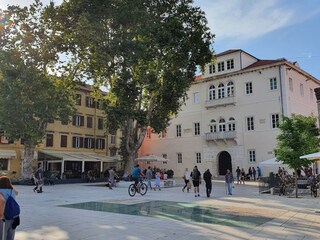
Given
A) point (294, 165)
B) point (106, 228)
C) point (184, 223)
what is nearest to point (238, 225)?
point (184, 223)

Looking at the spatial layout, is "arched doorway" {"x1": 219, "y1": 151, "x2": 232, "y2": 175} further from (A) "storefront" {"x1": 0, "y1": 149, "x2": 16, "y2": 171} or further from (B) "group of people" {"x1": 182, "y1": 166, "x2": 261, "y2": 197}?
(A) "storefront" {"x1": 0, "y1": 149, "x2": 16, "y2": 171}

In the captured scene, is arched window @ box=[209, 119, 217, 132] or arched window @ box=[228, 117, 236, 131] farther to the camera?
arched window @ box=[209, 119, 217, 132]

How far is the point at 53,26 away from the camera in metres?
29.7

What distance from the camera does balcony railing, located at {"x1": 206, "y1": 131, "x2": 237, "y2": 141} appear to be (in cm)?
4010

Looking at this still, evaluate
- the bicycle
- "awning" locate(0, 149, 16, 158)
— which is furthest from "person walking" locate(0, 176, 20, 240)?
"awning" locate(0, 149, 16, 158)

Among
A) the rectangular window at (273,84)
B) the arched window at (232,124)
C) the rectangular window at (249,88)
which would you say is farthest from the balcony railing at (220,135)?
the rectangular window at (273,84)

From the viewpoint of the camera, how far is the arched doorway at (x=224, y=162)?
1639 inches

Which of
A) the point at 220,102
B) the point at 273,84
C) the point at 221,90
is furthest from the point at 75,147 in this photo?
the point at 273,84

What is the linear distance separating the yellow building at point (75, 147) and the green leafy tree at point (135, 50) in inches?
268

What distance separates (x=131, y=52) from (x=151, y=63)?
11.9 feet

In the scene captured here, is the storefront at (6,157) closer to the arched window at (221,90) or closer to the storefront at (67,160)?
the storefront at (67,160)

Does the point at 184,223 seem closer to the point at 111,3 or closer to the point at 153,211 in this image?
the point at 153,211

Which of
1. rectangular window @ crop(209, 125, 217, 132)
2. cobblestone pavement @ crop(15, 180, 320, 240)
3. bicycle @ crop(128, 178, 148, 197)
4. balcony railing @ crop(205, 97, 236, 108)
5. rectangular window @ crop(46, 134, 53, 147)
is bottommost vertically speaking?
cobblestone pavement @ crop(15, 180, 320, 240)

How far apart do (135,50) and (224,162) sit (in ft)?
67.3
